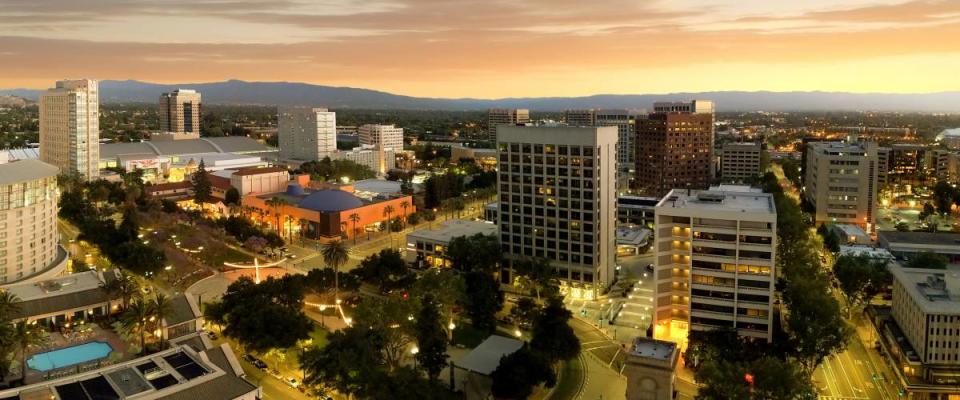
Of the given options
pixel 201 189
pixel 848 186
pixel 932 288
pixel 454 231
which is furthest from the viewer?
pixel 201 189

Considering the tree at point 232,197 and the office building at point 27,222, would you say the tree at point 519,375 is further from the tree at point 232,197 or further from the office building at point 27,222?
the tree at point 232,197

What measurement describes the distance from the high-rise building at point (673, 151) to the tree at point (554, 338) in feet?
227

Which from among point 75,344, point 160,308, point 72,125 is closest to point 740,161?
point 160,308

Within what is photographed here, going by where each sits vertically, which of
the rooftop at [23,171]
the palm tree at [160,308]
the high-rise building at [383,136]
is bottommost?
the palm tree at [160,308]

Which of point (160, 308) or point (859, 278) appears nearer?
point (160, 308)

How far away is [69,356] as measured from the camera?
3756cm

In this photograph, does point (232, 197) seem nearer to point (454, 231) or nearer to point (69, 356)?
point (454, 231)

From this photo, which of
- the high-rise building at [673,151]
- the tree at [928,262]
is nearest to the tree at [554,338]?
the tree at [928,262]

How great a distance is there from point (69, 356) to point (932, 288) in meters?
53.9

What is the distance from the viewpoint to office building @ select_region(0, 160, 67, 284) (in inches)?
2108

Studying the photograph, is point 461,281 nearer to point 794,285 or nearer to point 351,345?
point 351,345

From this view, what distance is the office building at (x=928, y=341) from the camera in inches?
1511

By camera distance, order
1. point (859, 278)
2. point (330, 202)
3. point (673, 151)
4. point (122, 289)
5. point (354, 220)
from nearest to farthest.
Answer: point (122, 289)
point (859, 278)
point (354, 220)
point (330, 202)
point (673, 151)

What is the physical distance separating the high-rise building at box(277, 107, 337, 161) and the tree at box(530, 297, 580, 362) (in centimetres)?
11063
